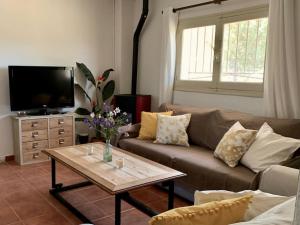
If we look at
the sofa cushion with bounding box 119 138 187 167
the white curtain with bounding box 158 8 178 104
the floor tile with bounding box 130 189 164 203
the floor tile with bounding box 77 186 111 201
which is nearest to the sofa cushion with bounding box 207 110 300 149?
the sofa cushion with bounding box 119 138 187 167

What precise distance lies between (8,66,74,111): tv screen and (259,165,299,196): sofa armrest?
10.4 ft

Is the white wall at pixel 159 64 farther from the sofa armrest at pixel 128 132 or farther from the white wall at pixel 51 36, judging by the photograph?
the sofa armrest at pixel 128 132

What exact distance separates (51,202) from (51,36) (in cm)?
250

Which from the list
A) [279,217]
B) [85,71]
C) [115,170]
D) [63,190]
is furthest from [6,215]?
[85,71]

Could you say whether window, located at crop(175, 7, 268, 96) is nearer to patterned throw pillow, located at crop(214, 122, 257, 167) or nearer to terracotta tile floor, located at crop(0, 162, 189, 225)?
patterned throw pillow, located at crop(214, 122, 257, 167)

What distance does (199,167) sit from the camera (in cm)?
271

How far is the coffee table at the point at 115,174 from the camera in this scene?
2174 mm

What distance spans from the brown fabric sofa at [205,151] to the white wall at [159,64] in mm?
321

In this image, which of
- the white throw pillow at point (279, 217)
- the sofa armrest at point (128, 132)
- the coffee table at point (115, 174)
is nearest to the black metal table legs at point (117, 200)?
the coffee table at point (115, 174)

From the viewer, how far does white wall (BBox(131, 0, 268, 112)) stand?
3463 millimetres

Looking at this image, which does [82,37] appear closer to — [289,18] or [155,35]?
[155,35]

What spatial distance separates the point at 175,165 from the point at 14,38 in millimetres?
2809

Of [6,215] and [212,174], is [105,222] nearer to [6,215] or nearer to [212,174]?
Result: [6,215]

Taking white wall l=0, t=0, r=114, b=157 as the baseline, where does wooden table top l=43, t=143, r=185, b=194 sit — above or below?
below
